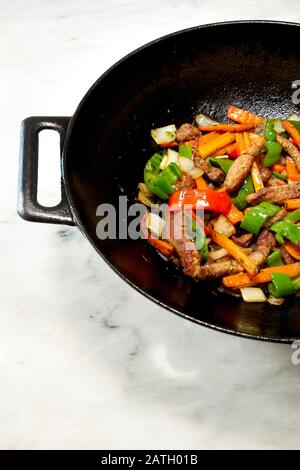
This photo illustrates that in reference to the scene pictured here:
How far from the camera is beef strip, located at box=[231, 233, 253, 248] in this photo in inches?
63.0

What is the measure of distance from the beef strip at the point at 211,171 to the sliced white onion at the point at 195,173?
0.6 inches

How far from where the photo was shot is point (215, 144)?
173 cm

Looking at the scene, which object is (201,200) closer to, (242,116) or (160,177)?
(160,177)

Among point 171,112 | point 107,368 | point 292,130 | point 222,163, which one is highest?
point 171,112

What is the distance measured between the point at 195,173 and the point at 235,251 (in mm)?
288

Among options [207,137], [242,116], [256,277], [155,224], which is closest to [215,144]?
[207,137]

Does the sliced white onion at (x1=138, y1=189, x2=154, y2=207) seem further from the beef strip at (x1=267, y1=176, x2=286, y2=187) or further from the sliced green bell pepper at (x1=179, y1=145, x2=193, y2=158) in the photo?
the beef strip at (x1=267, y1=176, x2=286, y2=187)

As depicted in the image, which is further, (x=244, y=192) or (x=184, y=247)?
(x=244, y=192)

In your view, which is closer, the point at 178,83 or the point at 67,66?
the point at 178,83

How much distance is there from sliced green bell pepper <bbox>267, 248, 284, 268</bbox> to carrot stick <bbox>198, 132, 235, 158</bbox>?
0.38m

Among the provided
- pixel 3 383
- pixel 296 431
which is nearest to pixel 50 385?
pixel 3 383

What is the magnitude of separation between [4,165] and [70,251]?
433 mm

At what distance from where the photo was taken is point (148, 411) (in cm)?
147
